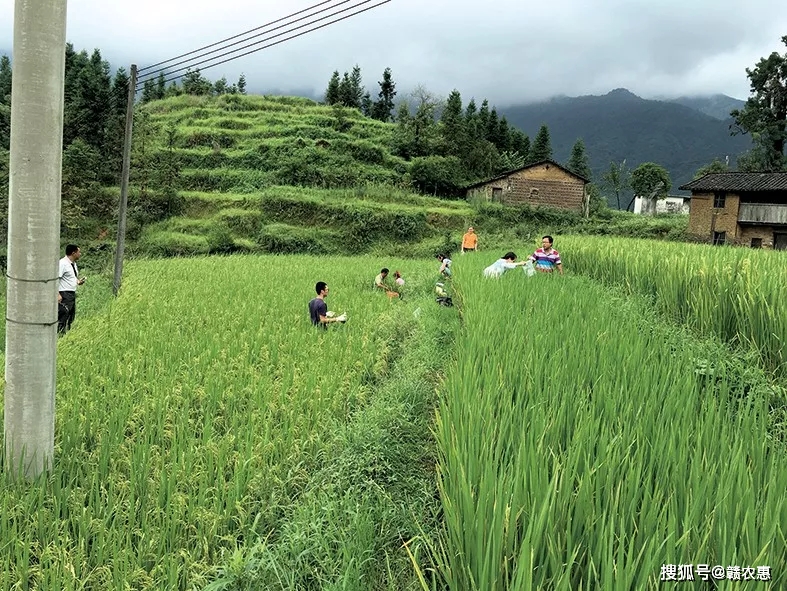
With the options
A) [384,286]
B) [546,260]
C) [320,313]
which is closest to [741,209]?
[546,260]

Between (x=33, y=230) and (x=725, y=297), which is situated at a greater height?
(x=33, y=230)

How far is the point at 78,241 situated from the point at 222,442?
21132 mm

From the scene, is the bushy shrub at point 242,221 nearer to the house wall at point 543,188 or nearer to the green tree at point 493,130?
the house wall at point 543,188

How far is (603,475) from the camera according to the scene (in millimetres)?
1870

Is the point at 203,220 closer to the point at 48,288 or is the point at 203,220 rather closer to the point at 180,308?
the point at 180,308

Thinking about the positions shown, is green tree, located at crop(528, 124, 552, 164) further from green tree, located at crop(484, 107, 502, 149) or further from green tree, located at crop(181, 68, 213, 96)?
green tree, located at crop(181, 68, 213, 96)

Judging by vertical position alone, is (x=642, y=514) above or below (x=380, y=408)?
above

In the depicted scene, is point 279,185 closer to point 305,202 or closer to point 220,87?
point 305,202

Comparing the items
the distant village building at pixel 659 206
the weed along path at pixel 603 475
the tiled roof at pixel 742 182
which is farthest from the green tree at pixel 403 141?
the weed along path at pixel 603 475

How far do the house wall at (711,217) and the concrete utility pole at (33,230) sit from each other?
26.1 meters

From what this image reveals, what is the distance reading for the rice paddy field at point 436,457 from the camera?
1589 millimetres

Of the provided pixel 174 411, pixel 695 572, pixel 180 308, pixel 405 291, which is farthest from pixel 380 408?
pixel 405 291

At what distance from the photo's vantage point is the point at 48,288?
265cm

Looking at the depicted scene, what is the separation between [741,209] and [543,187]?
31.3ft
